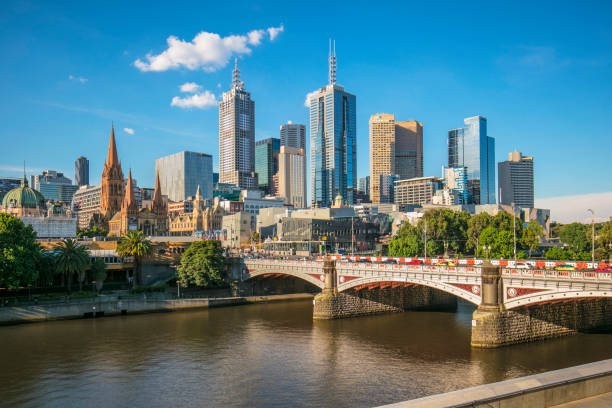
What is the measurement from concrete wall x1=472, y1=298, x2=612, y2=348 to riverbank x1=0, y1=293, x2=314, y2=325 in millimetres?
49583

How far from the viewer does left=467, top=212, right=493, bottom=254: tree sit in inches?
4995

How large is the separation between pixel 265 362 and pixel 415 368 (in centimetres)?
1485

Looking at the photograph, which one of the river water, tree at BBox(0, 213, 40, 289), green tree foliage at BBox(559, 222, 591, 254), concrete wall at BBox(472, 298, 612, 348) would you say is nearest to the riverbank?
the river water

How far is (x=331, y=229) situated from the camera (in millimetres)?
181125

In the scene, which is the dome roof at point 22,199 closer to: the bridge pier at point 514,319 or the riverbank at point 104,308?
the riverbank at point 104,308

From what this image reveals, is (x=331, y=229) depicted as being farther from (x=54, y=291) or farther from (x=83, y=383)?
(x=83, y=383)

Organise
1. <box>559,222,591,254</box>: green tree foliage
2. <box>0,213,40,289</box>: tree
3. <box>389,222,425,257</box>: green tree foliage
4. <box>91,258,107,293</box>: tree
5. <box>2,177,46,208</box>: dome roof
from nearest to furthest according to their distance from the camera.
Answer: <box>0,213,40,289</box>: tree, <box>91,258,107,293</box>: tree, <box>389,222,425,257</box>: green tree foliage, <box>559,222,591,254</box>: green tree foliage, <box>2,177,46,208</box>: dome roof

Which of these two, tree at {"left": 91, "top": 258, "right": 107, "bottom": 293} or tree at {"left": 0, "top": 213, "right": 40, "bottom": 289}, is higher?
tree at {"left": 0, "top": 213, "right": 40, "bottom": 289}

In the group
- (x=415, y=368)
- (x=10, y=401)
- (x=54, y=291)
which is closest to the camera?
(x=10, y=401)

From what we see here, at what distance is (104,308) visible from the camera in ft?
261

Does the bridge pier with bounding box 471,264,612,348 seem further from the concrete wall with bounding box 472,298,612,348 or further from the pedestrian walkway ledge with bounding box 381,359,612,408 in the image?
the pedestrian walkway ledge with bounding box 381,359,612,408

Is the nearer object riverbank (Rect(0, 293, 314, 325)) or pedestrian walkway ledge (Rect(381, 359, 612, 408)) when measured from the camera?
pedestrian walkway ledge (Rect(381, 359, 612, 408))

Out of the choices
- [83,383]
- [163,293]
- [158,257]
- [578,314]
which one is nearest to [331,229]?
[158,257]

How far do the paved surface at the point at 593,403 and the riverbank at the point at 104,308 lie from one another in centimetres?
7451
